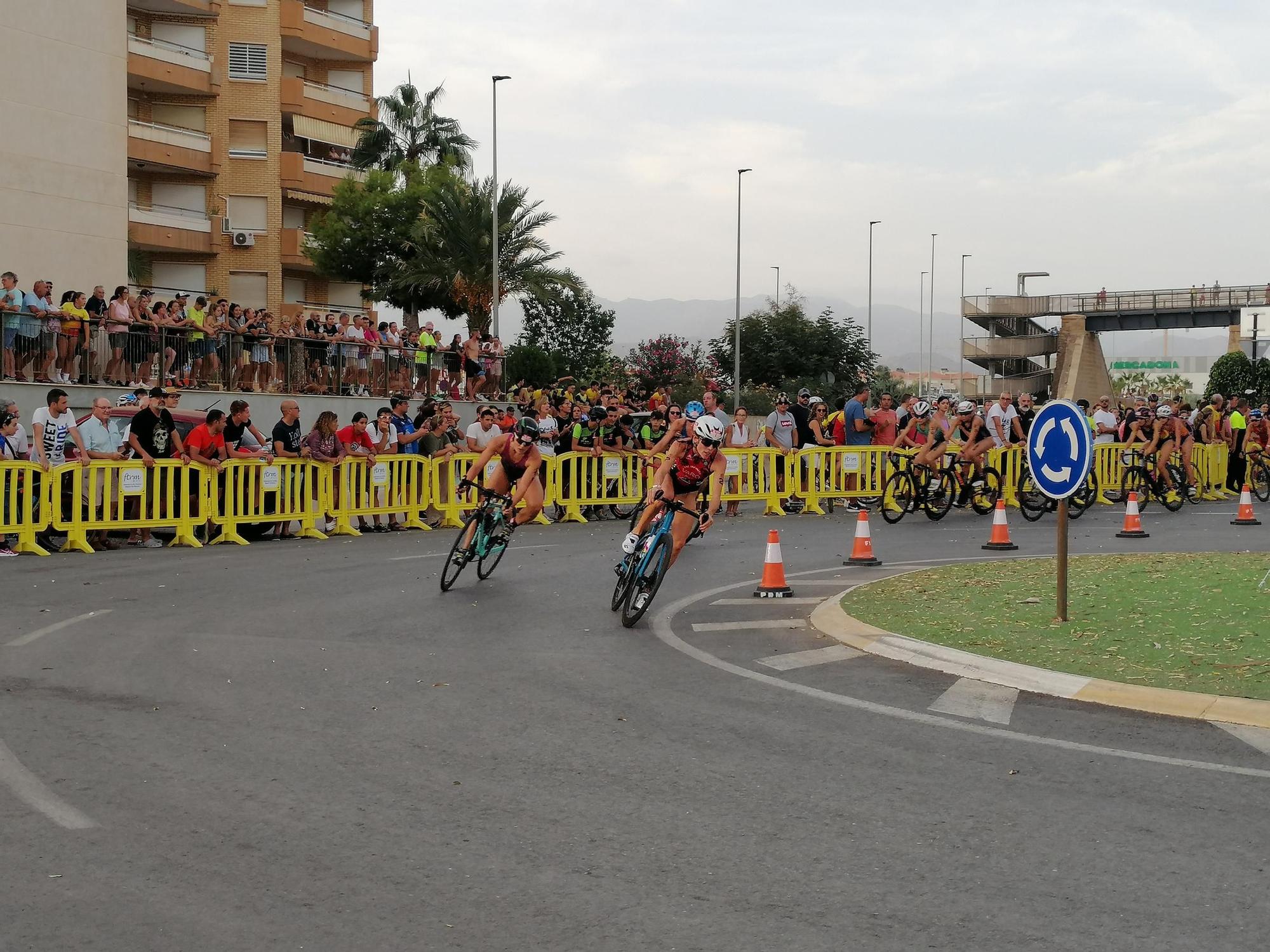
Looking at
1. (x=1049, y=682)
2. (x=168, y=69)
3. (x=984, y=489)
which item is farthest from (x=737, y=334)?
(x=1049, y=682)

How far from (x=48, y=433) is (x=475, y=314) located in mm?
38550

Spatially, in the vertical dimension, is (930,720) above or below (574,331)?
below

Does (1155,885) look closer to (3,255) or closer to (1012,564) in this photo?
(1012,564)

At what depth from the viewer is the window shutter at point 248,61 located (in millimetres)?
61312

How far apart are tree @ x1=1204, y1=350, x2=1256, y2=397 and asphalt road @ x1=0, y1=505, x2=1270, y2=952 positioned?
75330 millimetres

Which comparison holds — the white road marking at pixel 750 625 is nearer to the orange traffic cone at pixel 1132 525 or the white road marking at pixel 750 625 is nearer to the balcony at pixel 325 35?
the orange traffic cone at pixel 1132 525

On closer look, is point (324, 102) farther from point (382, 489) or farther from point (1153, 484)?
point (1153, 484)

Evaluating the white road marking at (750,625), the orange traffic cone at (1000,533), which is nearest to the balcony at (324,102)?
the orange traffic cone at (1000,533)

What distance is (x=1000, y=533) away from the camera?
18.4 meters

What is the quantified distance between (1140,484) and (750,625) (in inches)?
636

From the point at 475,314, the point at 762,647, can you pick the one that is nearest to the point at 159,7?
the point at 475,314

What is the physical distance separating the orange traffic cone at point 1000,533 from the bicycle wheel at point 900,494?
4.49 m

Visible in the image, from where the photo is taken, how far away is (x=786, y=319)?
7106cm

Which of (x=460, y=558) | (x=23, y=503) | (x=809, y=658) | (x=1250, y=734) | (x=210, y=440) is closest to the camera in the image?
(x=1250, y=734)
